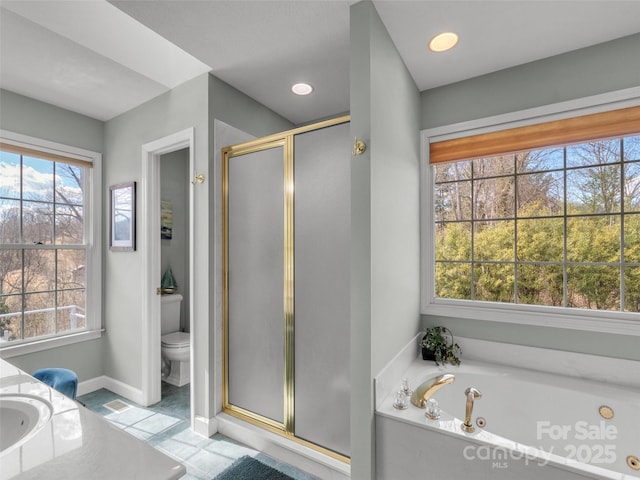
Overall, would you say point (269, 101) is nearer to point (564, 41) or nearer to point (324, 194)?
point (324, 194)

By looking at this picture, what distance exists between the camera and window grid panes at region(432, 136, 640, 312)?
192 cm

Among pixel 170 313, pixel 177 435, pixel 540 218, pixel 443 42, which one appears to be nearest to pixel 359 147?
pixel 443 42

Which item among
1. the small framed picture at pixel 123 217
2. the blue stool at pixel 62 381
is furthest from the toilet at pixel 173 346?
the blue stool at pixel 62 381

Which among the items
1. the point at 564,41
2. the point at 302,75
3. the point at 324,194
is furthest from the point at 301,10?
the point at 564,41

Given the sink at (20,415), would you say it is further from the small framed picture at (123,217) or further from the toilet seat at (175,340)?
the toilet seat at (175,340)

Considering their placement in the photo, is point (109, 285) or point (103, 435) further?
point (109, 285)

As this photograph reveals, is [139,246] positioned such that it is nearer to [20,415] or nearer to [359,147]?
[20,415]

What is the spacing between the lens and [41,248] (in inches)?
106

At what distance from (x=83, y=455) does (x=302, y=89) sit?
2374 mm

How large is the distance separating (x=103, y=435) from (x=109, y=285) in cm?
265

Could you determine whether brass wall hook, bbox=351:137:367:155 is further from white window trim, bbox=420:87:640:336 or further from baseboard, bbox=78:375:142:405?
baseboard, bbox=78:375:142:405

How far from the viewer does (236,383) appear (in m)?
2.27

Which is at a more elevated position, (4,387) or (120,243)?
(120,243)

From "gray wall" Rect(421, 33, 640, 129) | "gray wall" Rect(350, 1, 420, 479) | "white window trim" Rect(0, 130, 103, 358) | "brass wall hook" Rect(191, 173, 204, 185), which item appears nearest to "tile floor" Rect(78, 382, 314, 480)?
"white window trim" Rect(0, 130, 103, 358)
